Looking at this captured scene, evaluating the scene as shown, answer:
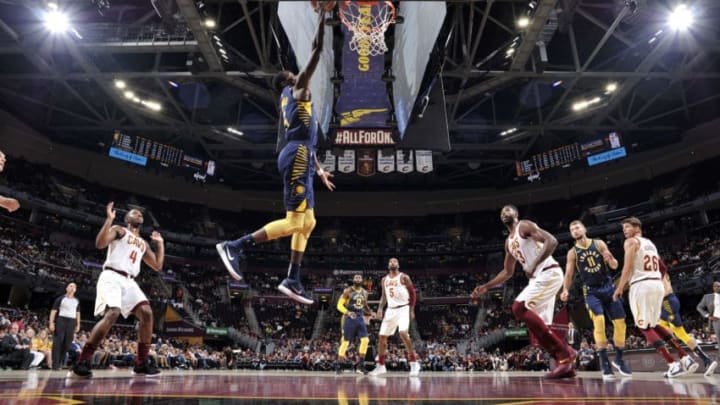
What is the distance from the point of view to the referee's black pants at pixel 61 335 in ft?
29.4

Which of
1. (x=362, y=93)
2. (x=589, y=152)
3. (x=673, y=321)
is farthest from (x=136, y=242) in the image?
(x=589, y=152)

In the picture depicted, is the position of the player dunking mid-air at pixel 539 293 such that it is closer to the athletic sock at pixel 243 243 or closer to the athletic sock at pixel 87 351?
the athletic sock at pixel 243 243

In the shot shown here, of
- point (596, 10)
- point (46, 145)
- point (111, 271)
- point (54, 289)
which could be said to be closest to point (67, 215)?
point (46, 145)

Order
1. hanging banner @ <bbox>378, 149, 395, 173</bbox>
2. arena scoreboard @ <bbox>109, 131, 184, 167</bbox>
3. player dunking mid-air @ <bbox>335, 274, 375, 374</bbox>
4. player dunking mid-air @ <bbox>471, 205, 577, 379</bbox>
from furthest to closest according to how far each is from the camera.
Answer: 1. arena scoreboard @ <bbox>109, 131, 184, 167</bbox>
2. hanging banner @ <bbox>378, 149, 395, 173</bbox>
3. player dunking mid-air @ <bbox>335, 274, 375, 374</bbox>
4. player dunking mid-air @ <bbox>471, 205, 577, 379</bbox>

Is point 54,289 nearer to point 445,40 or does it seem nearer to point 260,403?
point 445,40

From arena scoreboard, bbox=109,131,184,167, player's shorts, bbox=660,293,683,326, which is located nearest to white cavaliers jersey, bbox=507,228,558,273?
player's shorts, bbox=660,293,683,326

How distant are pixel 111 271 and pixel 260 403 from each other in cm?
326

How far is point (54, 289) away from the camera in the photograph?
20.4m

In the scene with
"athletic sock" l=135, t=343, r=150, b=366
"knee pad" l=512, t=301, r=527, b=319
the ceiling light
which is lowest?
"athletic sock" l=135, t=343, r=150, b=366

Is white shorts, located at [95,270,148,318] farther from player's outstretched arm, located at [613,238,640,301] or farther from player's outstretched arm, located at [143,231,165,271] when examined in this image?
player's outstretched arm, located at [613,238,640,301]

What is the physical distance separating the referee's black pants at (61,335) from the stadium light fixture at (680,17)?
62.1 feet

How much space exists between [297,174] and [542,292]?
9.85ft

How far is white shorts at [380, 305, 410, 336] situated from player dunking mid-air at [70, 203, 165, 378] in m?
4.52

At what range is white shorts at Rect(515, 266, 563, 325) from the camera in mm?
5176
